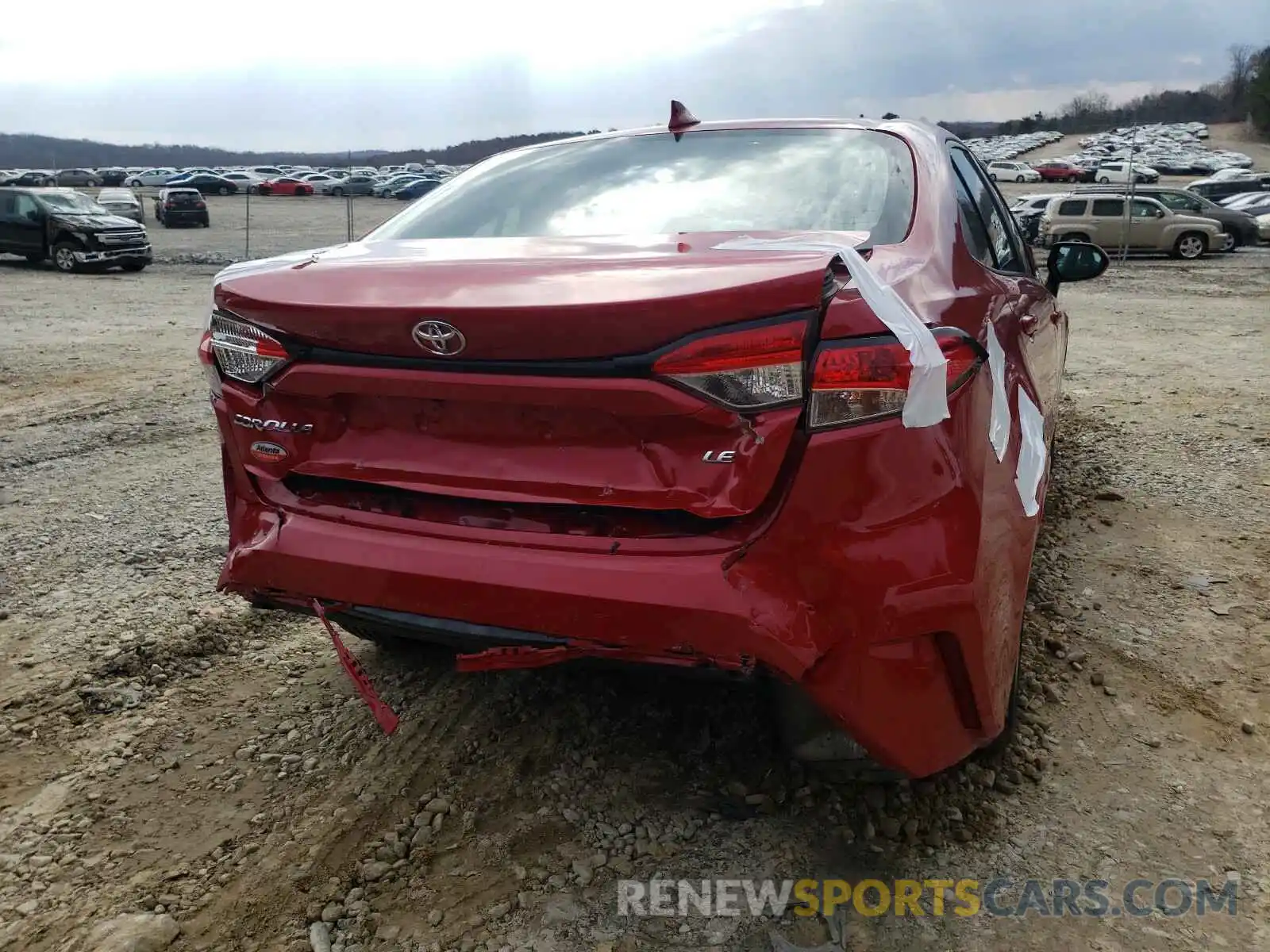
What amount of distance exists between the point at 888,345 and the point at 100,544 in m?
3.71

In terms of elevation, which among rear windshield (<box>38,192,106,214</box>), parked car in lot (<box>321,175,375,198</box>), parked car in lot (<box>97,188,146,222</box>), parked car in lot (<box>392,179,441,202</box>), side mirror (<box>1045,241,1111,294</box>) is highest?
parked car in lot (<box>321,175,375,198</box>)

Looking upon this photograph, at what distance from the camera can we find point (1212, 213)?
2312 centimetres

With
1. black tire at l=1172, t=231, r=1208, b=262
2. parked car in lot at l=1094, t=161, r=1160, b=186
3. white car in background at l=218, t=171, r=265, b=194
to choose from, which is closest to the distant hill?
white car in background at l=218, t=171, r=265, b=194

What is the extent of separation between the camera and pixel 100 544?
4.12 metres

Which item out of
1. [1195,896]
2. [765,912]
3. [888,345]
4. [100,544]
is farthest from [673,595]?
[100,544]

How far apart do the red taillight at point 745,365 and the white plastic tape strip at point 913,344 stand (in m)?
0.17

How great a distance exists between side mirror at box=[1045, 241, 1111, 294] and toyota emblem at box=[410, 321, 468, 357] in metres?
2.87

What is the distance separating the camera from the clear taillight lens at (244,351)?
2.04m

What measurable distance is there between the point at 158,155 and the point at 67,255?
484 feet

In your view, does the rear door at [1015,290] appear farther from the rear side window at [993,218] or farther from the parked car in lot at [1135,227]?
the parked car in lot at [1135,227]

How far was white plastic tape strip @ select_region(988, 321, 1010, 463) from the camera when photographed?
198 cm

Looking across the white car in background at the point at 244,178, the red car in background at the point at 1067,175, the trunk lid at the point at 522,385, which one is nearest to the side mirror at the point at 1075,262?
the trunk lid at the point at 522,385

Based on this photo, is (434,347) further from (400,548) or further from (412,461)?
(400,548)

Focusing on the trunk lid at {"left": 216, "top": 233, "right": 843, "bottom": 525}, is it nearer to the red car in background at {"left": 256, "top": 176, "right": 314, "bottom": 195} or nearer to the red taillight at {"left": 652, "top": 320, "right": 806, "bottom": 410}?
the red taillight at {"left": 652, "top": 320, "right": 806, "bottom": 410}
